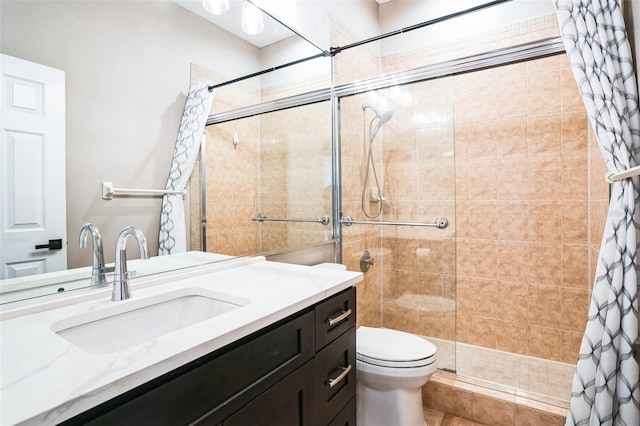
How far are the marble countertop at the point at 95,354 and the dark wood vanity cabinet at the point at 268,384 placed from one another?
3cm

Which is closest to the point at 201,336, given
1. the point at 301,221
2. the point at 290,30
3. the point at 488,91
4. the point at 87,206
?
the point at 87,206

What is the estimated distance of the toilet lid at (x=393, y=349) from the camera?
1560mm

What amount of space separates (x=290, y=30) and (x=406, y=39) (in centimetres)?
128

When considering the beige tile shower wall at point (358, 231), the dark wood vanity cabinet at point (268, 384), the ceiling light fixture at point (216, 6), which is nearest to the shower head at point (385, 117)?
the beige tile shower wall at point (358, 231)

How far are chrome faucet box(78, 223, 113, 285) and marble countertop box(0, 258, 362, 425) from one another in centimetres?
6

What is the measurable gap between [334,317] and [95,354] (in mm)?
689

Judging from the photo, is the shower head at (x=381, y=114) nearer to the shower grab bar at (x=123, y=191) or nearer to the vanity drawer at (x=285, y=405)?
the shower grab bar at (x=123, y=191)

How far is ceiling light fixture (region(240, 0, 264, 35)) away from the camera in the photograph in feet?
4.95

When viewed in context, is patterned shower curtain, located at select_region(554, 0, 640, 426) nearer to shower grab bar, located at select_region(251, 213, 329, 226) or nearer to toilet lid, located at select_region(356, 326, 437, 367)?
toilet lid, located at select_region(356, 326, 437, 367)

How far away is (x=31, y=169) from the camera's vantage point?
0.88m

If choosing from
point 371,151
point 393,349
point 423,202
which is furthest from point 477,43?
point 393,349

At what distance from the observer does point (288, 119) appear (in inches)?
75.3

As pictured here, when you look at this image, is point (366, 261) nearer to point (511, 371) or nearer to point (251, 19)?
point (511, 371)

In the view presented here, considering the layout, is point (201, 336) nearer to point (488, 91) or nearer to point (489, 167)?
point (489, 167)
